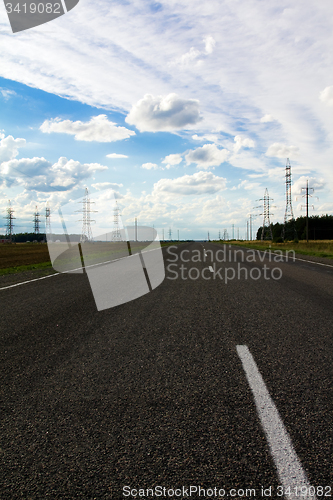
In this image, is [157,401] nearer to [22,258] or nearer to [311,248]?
[22,258]

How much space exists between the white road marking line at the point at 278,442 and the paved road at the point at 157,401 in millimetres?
29

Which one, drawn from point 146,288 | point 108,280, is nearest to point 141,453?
point 146,288

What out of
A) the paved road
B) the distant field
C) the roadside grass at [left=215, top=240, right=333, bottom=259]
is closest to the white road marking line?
the paved road

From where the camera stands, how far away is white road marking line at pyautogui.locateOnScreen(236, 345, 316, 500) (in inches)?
79.0

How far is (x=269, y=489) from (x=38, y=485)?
1.29m

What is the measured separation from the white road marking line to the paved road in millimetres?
29

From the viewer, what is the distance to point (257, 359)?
12.9ft

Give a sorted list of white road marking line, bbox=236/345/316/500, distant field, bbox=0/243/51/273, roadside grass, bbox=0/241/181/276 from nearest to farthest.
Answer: white road marking line, bbox=236/345/316/500 → roadside grass, bbox=0/241/181/276 → distant field, bbox=0/243/51/273

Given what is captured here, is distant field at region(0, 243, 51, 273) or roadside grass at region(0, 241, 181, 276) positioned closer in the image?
roadside grass at region(0, 241, 181, 276)

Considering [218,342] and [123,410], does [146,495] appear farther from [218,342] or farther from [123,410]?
[218,342]
